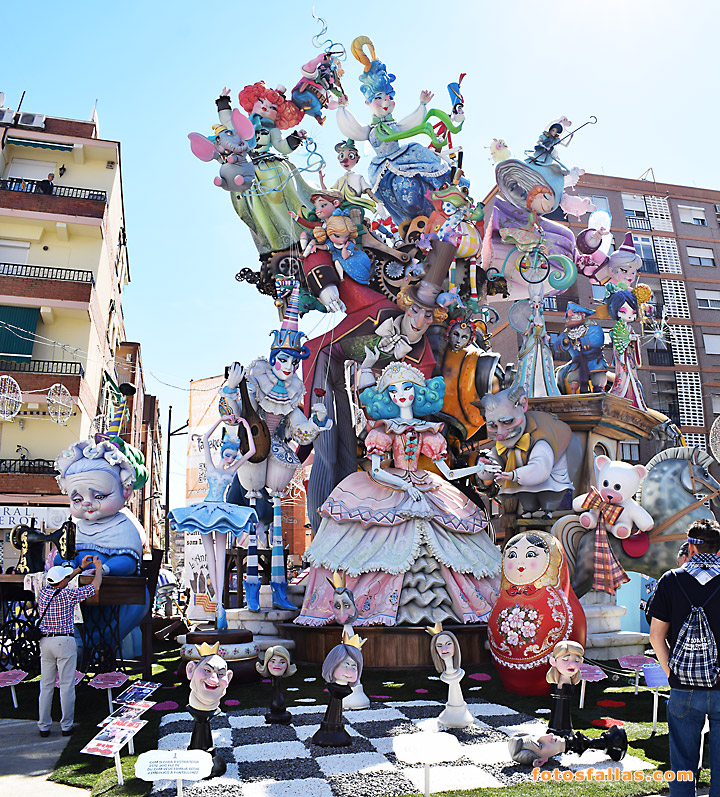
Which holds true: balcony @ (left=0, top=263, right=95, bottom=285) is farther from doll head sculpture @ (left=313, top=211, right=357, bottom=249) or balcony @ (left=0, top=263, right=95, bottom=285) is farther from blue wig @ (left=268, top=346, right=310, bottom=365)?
blue wig @ (left=268, top=346, right=310, bottom=365)

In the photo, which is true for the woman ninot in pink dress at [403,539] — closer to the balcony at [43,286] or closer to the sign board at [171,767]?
the sign board at [171,767]

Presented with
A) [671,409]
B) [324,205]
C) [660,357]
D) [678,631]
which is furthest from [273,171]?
[671,409]

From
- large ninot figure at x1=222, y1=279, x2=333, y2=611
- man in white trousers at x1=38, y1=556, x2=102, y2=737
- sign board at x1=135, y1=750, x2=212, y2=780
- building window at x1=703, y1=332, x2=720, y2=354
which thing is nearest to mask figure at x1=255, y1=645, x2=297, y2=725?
man in white trousers at x1=38, y1=556, x2=102, y2=737

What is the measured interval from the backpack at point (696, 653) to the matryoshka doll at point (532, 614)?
A: 2966 mm

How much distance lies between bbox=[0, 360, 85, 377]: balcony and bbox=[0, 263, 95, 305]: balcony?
5.70 ft

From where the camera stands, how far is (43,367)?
19141mm

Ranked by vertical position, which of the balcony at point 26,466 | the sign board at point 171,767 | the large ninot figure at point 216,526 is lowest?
the sign board at point 171,767

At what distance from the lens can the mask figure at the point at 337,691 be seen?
4781 millimetres

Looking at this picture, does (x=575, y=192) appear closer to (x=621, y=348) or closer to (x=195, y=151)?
(x=621, y=348)

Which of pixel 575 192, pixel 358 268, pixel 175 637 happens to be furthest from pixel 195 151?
pixel 575 192

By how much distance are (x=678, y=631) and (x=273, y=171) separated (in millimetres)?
9994

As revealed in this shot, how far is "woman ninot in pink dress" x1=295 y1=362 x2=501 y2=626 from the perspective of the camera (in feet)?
26.5

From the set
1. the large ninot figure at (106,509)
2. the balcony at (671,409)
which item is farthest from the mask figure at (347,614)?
the balcony at (671,409)

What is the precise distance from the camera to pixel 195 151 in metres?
11.1
